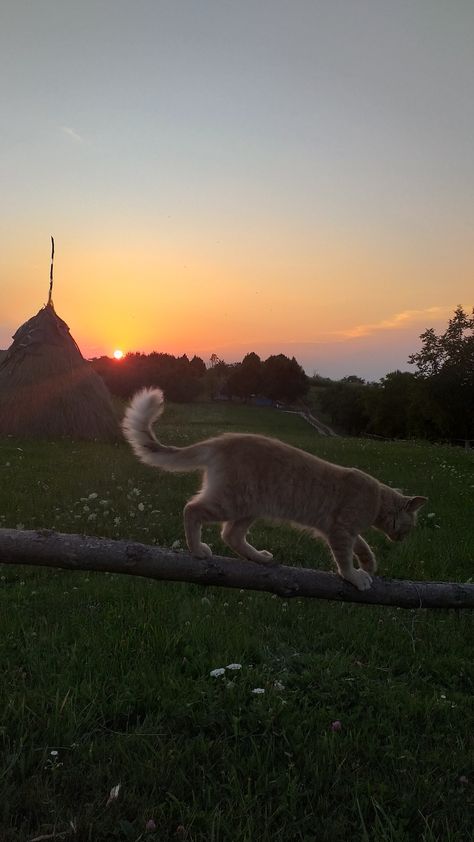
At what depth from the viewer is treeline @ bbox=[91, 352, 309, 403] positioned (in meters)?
84.6

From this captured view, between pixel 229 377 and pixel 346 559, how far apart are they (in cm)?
9108

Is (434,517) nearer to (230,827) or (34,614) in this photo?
(34,614)

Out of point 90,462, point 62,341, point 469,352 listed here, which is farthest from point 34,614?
point 469,352

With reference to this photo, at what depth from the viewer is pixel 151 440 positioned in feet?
17.0

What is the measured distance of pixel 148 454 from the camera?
5.21 metres

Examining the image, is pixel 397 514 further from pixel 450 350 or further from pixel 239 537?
pixel 450 350

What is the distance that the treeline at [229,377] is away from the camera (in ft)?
277

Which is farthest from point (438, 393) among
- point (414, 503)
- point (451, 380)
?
point (414, 503)

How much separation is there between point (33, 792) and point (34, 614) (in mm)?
2783

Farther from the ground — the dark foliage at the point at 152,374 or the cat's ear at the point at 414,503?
the dark foliage at the point at 152,374

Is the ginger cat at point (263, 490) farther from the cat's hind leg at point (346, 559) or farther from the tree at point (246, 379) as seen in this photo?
the tree at point (246, 379)

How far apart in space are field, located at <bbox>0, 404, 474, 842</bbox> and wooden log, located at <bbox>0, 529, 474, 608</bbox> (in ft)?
3.93

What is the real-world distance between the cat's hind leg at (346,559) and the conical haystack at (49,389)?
18214mm

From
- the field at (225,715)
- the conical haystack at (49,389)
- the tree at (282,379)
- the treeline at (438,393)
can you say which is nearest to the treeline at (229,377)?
the tree at (282,379)
